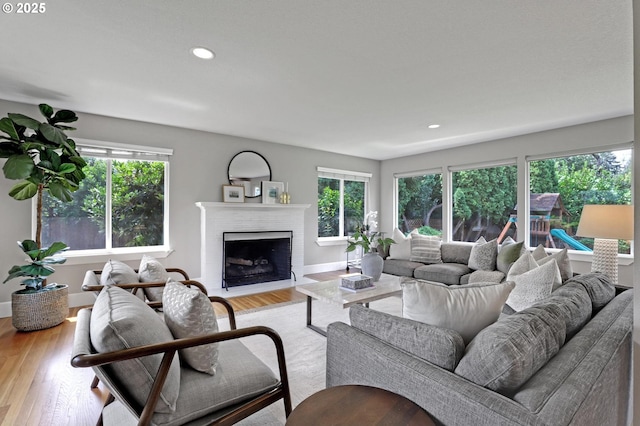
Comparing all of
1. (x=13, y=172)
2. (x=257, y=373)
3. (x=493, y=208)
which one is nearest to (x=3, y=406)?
(x=257, y=373)

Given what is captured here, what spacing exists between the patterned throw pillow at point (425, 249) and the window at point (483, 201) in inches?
41.9

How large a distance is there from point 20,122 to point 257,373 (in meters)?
3.30

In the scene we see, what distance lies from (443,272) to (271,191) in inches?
119

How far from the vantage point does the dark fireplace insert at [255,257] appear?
4.71 metres

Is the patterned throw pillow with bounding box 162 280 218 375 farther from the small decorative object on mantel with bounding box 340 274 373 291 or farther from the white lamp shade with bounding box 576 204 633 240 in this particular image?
the white lamp shade with bounding box 576 204 633 240

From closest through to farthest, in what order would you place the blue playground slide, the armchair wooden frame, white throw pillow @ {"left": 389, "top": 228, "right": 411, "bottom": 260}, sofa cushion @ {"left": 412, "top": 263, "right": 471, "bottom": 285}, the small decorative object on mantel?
the armchair wooden frame, the small decorative object on mantel, sofa cushion @ {"left": 412, "top": 263, "right": 471, "bottom": 285}, the blue playground slide, white throw pillow @ {"left": 389, "top": 228, "right": 411, "bottom": 260}

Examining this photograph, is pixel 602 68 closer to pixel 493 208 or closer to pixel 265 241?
pixel 493 208

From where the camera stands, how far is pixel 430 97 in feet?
10.4

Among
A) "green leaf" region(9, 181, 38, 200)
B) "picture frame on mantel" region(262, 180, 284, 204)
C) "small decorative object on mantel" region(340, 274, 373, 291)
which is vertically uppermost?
"picture frame on mantel" region(262, 180, 284, 204)

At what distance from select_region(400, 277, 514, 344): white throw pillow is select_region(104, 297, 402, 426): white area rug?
43.0 inches

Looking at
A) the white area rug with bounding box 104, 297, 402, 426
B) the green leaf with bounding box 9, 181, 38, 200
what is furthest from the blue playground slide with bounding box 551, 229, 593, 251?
the green leaf with bounding box 9, 181, 38, 200

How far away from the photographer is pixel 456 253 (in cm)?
458

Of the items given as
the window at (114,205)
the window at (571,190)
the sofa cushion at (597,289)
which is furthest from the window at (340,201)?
the sofa cushion at (597,289)

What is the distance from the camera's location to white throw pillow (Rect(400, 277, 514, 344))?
1.27 m
